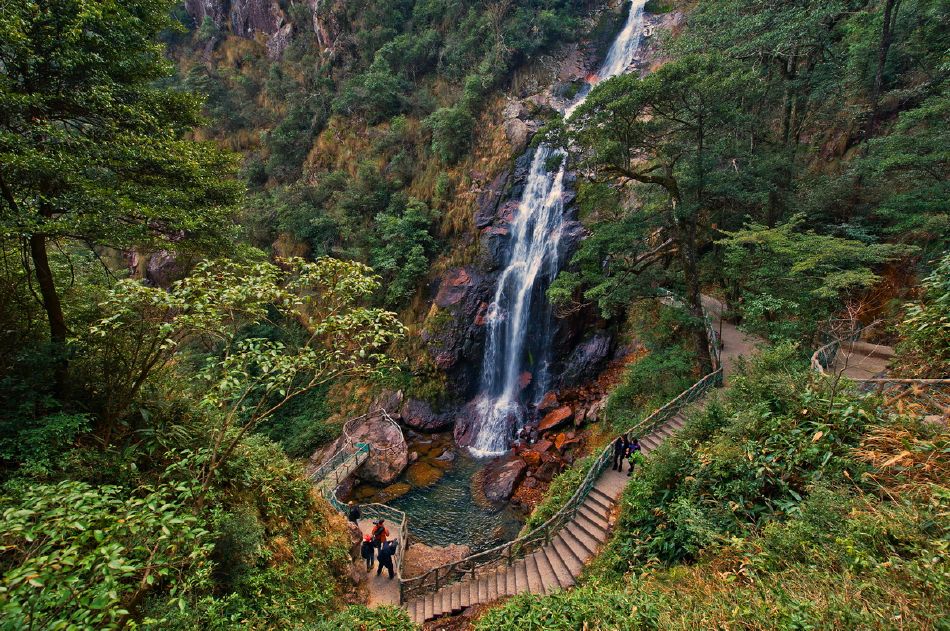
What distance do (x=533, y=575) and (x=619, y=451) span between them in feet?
12.3

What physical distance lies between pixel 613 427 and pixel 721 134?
392 inches

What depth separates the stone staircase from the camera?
8.06 meters

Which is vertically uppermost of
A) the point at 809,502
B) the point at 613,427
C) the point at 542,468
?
the point at 809,502

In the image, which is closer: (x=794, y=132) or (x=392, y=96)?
(x=794, y=132)

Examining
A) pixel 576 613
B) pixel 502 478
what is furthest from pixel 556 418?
pixel 576 613

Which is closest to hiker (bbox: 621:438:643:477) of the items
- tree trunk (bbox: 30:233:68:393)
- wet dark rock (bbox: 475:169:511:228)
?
tree trunk (bbox: 30:233:68:393)

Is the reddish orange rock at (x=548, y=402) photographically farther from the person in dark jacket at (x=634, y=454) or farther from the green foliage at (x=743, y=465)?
the green foliage at (x=743, y=465)

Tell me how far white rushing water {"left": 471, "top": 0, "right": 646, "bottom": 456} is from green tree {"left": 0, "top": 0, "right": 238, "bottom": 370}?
13.7 metres

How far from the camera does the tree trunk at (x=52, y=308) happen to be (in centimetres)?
477

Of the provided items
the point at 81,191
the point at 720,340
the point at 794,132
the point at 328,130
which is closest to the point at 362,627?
the point at 81,191

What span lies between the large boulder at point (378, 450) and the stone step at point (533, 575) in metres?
7.47

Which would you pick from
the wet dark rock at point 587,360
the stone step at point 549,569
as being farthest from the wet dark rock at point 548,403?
the stone step at point 549,569

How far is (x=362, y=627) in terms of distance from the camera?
18.0ft

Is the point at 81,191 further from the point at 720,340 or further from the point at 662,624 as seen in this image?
the point at 720,340
